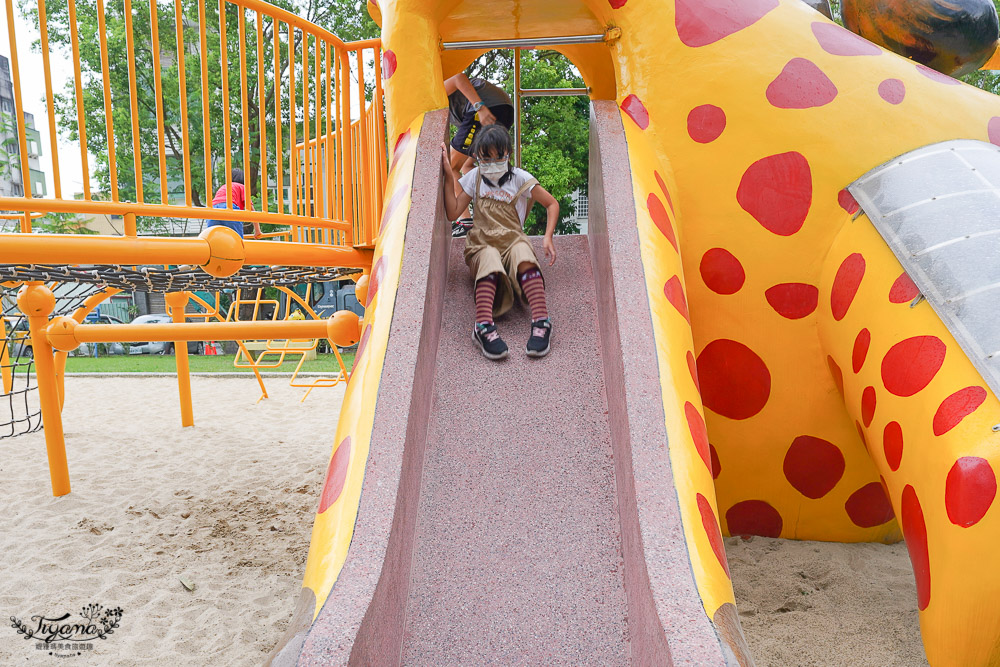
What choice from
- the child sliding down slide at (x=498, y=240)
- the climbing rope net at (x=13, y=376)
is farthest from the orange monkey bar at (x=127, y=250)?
the climbing rope net at (x=13, y=376)

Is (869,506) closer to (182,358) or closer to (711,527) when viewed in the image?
(711,527)

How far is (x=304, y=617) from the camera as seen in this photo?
1.89 m

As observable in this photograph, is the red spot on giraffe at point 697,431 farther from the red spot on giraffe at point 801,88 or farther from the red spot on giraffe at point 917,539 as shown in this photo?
the red spot on giraffe at point 801,88

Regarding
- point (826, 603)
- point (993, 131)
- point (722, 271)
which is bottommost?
point (826, 603)

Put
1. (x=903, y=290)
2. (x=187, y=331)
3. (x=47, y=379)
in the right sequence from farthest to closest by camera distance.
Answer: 1. (x=47, y=379)
2. (x=187, y=331)
3. (x=903, y=290)

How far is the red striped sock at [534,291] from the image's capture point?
330cm

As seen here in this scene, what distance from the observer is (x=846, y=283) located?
10.6 ft

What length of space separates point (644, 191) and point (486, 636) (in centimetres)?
202

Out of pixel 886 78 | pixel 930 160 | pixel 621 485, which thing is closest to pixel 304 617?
pixel 621 485

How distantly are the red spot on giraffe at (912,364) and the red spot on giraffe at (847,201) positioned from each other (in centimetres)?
75

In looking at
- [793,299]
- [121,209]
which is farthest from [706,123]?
[121,209]

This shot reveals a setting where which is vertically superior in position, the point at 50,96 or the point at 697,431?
the point at 50,96

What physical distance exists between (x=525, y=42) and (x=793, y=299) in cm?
230

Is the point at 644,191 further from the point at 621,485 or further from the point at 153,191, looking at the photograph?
the point at 153,191
